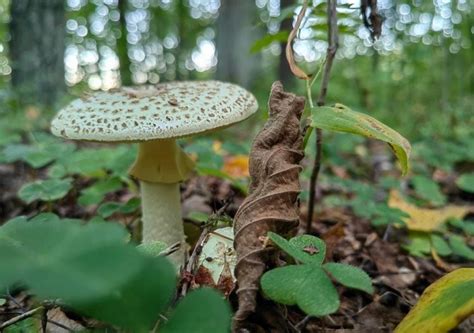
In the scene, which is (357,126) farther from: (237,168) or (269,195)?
(237,168)

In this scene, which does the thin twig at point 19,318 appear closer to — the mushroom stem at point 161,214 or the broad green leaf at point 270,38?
the mushroom stem at point 161,214

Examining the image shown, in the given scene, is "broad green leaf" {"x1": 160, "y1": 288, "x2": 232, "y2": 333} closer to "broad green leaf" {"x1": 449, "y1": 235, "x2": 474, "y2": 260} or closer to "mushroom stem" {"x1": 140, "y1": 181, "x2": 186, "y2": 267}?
"mushroom stem" {"x1": 140, "y1": 181, "x2": 186, "y2": 267}

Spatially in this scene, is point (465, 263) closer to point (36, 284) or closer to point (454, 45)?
point (36, 284)

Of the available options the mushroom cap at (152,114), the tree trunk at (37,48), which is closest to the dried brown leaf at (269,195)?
the mushroom cap at (152,114)

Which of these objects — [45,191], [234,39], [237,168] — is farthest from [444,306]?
[234,39]

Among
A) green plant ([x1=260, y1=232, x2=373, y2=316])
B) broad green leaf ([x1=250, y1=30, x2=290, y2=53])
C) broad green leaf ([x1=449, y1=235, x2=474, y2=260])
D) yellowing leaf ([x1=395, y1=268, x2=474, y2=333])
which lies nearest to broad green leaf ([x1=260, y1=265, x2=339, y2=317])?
green plant ([x1=260, y1=232, x2=373, y2=316])
